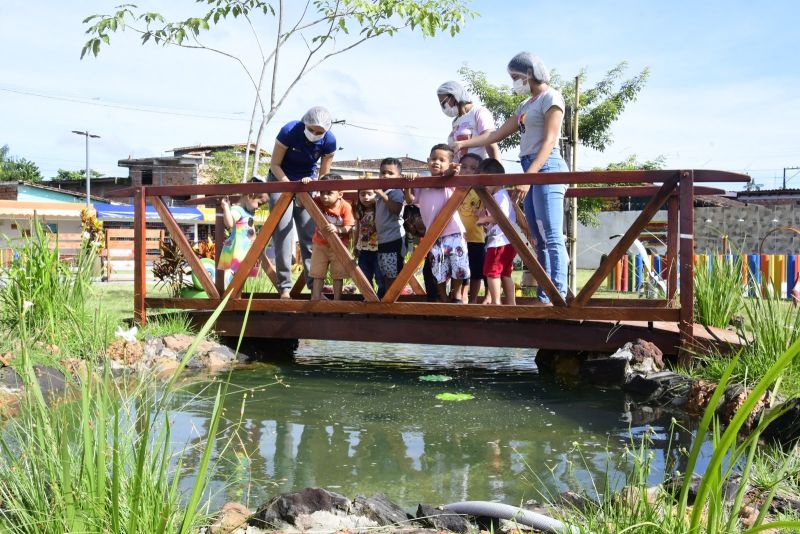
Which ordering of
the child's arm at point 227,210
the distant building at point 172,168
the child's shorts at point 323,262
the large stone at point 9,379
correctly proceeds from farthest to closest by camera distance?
1. the distant building at point 172,168
2. the child's arm at point 227,210
3. the child's shorts at point 323,262
4. the large stone at point 9,379

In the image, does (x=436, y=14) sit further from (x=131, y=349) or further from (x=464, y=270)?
(x=131, y=349)

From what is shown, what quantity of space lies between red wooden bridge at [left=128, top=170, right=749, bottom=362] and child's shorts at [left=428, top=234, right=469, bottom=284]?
21 centimetres

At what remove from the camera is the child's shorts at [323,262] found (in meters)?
6.72

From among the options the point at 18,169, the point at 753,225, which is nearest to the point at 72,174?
the point at 18,169

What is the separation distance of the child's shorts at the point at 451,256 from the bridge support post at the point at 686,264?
Answer: 1565 mm

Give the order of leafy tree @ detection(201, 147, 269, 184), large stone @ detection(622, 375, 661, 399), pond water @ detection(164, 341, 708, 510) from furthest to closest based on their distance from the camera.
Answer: leafy tree @ detection(201, 147, 269, 184)
large stone @ detection(622, 375, 661, 399)
pond water @ detection(164, 341, 708, 510)

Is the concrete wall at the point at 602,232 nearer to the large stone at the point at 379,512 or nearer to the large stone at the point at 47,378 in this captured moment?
the large stone at the point at 47,378

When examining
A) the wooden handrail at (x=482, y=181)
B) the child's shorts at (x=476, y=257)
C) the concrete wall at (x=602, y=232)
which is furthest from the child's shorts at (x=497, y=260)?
the concrete wall at (x=602, y=232)

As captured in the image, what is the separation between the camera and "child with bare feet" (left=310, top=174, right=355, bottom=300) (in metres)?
6.72

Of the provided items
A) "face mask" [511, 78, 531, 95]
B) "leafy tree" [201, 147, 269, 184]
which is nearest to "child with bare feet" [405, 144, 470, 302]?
"face mask" [511, 78, 531, 95]

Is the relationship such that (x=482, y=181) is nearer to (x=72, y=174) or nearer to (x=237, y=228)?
(x=237, y=228)

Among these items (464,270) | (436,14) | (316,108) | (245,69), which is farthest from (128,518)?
(245,69)

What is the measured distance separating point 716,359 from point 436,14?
7612 millimetres

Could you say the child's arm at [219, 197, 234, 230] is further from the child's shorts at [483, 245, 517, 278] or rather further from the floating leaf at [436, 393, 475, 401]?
the floating leaf at [436, 393, 475, 401]
